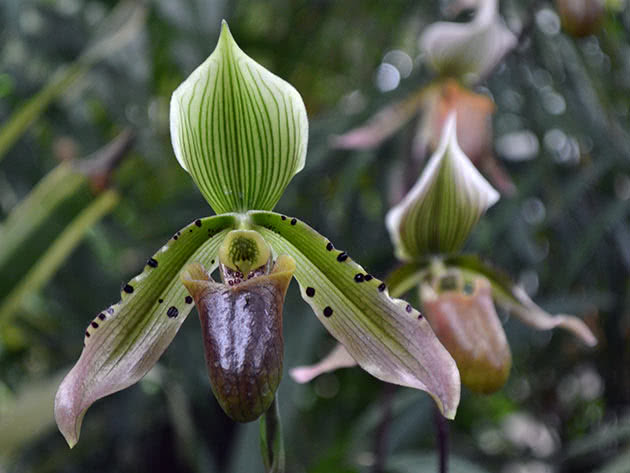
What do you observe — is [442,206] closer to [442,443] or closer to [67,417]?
[442,443]

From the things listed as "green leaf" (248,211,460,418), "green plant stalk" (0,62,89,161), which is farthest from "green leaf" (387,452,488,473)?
"green plant stalk" (0,62,89,161)

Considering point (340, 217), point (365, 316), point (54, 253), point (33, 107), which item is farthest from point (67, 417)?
point (340, 217)

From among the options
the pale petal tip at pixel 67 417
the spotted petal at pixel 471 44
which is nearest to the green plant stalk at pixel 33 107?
the spotted petal at pixel 471 44

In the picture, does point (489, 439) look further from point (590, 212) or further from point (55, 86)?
point (55, 86)

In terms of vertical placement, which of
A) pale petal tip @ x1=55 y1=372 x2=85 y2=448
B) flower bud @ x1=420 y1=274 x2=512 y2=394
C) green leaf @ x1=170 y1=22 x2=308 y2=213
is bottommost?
flower bud @ x1=420 y1=274 x2=512 y2=394

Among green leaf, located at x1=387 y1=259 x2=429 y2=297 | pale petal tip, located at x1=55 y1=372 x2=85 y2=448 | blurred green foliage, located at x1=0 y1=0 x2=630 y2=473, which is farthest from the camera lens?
blurred green foliage, located at x1=0 y1=0 x2=630 y2=473

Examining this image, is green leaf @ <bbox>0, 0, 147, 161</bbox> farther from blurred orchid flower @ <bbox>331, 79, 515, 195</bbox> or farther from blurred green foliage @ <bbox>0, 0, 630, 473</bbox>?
blurred orchid flower @ <bbox>331, 79, 515, 195</bbox>

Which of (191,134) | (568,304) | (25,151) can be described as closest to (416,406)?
(568,304)

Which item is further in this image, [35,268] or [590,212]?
[590,212]

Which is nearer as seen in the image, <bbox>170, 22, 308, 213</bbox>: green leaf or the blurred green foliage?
<bbox>170, 22, 308, 213</bbox>: green leaf
